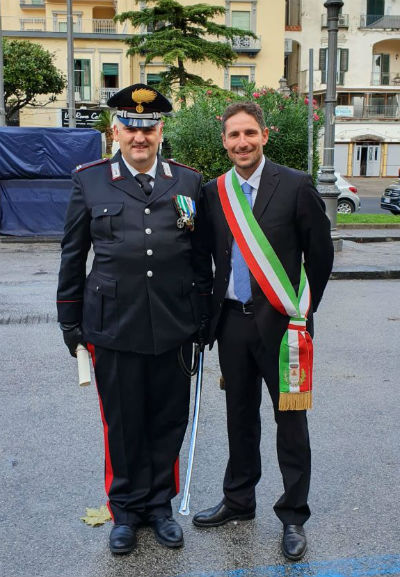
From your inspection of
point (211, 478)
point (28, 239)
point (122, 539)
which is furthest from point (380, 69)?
point (122, 539)

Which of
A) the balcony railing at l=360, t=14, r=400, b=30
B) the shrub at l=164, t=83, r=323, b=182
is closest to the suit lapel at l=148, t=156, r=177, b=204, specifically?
the shrub at l=164, t=83, r=323, b=182

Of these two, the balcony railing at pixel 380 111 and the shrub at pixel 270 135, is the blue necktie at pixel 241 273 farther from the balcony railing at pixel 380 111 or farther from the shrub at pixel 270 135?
the balcony railing at pixel 380 111

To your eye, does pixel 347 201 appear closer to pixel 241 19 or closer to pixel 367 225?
pixel 367 225

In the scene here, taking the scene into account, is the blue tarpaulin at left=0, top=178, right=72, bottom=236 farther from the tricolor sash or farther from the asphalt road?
the tricolor sash

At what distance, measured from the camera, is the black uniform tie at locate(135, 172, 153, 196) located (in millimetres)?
3123

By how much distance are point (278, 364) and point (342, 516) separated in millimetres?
911

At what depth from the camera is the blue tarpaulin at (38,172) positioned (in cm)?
1466

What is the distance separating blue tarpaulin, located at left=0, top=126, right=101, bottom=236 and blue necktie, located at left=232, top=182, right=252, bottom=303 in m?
12.0

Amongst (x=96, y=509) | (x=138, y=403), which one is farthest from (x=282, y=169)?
(x=96, y=509)

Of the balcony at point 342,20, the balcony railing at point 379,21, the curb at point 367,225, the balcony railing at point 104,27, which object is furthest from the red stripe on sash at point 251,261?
the balcony railing at point 379,21

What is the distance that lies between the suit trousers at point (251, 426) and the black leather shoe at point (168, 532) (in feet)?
1.00

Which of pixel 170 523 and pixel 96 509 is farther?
pixel 96 509

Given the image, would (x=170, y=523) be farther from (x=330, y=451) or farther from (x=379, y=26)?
(x=379, y=26)

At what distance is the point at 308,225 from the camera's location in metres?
3.04
